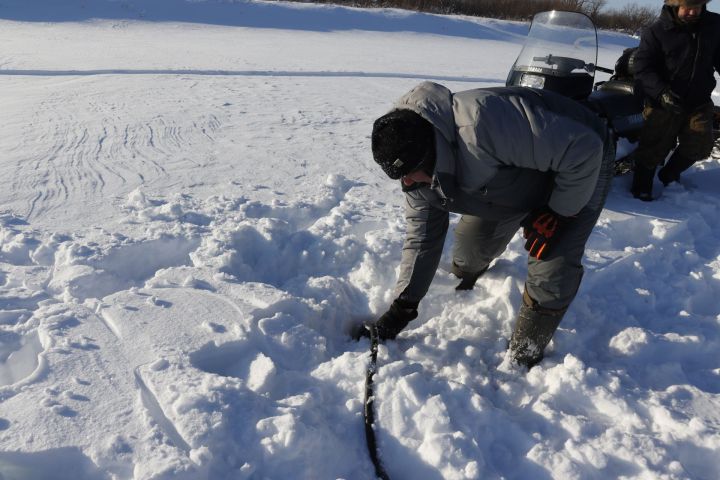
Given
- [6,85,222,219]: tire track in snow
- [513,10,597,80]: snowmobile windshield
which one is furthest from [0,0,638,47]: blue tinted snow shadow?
[513,10,597,80]: snowmobile windshield

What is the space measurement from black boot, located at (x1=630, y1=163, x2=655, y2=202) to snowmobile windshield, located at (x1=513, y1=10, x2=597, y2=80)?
2.90ft

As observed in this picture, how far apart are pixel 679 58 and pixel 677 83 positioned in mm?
179

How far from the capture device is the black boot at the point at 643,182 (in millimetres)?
4266

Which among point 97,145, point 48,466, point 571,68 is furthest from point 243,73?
point 48,466

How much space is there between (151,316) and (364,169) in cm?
239

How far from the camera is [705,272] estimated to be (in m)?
3.34

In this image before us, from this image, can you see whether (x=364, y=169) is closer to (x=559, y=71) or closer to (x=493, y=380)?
(x=559, y=71)

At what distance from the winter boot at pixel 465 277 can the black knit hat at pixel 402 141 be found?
1.24m

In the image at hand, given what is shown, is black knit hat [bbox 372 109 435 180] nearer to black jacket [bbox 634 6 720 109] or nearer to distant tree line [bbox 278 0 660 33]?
black jacket [bbox 634 6 720 109]

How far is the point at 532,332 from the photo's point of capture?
96.0 inches

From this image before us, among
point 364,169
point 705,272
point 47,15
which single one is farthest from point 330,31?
point 705,272

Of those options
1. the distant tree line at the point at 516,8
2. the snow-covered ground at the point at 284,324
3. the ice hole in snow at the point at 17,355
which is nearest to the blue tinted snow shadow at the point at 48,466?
the snow-covered ground at the point at 284,324

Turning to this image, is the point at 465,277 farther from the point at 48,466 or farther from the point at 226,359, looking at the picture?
the point at 48,466

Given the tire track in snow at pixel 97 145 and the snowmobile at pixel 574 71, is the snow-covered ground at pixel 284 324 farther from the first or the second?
the snowmobile at pixel 574 71
